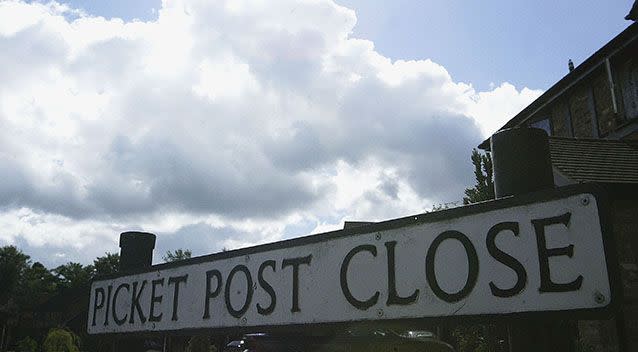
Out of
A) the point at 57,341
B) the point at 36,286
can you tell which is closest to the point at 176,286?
the point at 57,341

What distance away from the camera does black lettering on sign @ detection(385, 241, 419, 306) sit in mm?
1236

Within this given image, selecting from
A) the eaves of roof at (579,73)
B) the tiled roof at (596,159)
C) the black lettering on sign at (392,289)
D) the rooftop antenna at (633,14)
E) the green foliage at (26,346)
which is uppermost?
the rooftop antenna at (633,14)

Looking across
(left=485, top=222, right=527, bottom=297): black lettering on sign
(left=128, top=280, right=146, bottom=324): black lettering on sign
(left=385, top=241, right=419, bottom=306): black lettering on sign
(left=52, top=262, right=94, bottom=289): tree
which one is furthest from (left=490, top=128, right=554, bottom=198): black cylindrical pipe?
(left=52, top=262, right=94, bottom=289): tree

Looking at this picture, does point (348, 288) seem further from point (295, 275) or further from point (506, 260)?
point (506, 260)

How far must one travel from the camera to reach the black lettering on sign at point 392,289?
4.06 ft

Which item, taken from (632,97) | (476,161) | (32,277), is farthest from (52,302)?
(632,97)

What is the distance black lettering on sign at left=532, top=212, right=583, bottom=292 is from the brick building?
24.5ft

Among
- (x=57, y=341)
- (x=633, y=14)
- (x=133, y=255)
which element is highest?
(x=633, y=14)

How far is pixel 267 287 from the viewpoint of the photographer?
1552mm

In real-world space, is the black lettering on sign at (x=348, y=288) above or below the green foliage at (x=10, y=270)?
below

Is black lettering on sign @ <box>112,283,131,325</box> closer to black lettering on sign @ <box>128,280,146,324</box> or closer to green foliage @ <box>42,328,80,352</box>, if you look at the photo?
black lettering on sign @ <box>128,280,146,324</box>

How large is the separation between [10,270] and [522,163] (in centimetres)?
7650

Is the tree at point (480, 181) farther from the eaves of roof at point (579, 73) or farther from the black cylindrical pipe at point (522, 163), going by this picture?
the black cylindrical pipe at point (522, 163)

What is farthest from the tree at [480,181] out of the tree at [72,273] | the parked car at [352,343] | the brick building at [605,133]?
the tree at [72,273]
